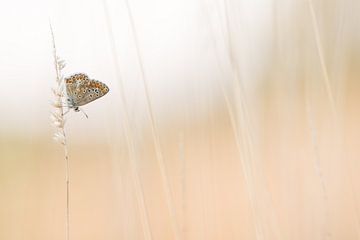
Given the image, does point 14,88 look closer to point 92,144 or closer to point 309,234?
point 92,144

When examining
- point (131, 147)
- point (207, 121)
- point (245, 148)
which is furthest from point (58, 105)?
point (207, 121)

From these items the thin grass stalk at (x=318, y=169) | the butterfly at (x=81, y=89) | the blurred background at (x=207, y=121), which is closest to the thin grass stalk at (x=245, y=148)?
the blurred background at (x=207, y=121)

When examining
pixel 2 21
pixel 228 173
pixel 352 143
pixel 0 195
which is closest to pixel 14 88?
pixel 2 21

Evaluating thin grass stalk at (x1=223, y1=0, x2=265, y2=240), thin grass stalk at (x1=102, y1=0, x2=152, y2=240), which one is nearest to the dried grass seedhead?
thin grass stalk at (x1=102, y1=0, x2=152, y2=240)

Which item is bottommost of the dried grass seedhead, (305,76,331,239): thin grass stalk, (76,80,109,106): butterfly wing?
(305,76,331,239): thin grass stalk

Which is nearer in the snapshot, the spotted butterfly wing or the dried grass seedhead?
the dried grass seedhead

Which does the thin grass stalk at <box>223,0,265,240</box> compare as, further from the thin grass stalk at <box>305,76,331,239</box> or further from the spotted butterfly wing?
the spotted butterfly wing

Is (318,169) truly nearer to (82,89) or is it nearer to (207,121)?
(207,121)

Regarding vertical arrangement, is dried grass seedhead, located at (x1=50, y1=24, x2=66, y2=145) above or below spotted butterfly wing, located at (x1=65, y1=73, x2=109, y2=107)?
below
